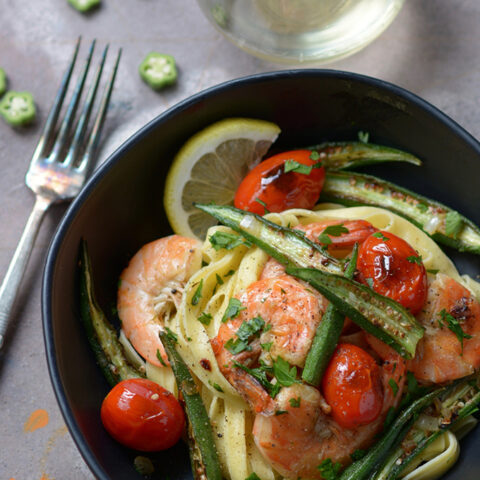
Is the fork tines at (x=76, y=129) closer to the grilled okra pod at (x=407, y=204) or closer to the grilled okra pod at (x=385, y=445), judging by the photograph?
the grilled okra pod at (x=407, y=204)

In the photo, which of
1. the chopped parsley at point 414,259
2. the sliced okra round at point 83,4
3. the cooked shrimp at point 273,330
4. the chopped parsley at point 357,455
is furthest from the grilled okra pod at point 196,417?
the sliced okra round at point 83,4

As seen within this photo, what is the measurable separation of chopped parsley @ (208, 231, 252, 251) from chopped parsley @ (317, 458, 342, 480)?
4.43 feet

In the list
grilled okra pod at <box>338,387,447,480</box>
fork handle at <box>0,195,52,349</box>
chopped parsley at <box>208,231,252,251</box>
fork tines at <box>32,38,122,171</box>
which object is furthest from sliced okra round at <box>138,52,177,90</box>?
grilled okra pod at <box>338,387,447,480</box>

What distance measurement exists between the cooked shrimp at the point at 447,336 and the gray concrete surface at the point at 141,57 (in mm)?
1607

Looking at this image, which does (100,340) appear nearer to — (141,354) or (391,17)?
(141,354)

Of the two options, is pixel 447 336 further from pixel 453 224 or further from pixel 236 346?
pixel 236 346

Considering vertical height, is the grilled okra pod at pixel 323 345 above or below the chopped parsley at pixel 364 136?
below

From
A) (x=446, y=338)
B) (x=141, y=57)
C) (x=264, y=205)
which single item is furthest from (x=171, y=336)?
(x=141, y=57)

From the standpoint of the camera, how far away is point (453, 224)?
3.92m

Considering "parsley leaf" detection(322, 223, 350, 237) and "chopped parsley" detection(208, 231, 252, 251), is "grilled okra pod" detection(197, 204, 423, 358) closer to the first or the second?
"parsley leaf" detection(322, 223, 350, 237)

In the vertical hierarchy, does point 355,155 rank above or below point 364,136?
below

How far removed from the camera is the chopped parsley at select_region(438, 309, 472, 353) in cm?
348

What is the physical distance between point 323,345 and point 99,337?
1.42 metres

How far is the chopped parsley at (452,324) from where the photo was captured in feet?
11.4
